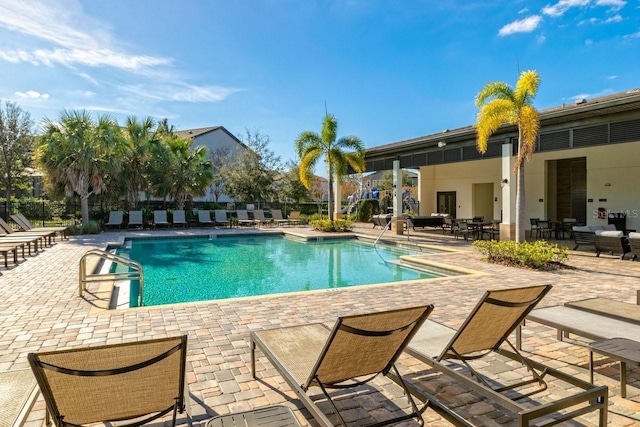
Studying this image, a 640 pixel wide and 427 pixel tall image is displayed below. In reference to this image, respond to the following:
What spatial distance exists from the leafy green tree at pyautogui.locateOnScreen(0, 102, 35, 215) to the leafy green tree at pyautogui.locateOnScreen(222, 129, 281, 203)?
1171 centimetres

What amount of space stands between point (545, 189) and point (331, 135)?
9.83 m

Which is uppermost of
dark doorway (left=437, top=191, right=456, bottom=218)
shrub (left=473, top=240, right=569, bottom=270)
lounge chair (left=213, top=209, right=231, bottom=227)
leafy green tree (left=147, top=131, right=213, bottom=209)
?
leafy green tree (left=147, top=131, right=213, bottom=209)

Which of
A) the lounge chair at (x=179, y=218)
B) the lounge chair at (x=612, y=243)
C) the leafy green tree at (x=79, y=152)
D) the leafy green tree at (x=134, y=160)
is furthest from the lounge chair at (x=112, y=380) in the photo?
the leafy green tree at (x=134, y=160)

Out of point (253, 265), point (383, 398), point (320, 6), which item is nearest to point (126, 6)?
point (320, 6)

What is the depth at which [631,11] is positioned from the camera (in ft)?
44.0

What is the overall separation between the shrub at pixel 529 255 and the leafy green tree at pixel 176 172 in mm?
16713

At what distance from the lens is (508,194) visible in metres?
12.5

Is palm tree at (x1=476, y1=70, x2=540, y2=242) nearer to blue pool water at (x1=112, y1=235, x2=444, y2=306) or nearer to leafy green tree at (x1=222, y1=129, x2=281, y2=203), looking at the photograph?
blue pool water at (x1=112, y1=235, x2=444, y2=306)

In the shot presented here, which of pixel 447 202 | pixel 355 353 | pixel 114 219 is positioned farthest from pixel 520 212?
pixel 114 219

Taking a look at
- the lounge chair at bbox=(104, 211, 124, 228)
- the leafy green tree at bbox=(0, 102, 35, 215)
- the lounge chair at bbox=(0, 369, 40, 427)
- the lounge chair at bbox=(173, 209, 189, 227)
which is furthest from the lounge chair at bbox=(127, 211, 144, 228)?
the lounge chair at bbox=(0, 369, 40, 427)

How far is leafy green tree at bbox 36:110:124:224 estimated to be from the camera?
17266 millimetres

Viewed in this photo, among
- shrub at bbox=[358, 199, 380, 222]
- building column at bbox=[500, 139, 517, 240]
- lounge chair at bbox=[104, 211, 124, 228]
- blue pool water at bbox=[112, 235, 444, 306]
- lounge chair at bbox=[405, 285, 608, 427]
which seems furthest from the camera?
shrub at bbox=[358, 199, 380, 222]

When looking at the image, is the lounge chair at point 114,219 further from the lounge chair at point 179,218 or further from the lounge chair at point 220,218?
the lounge chair at point 220,218

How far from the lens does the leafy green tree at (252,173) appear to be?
26812 millimetres
